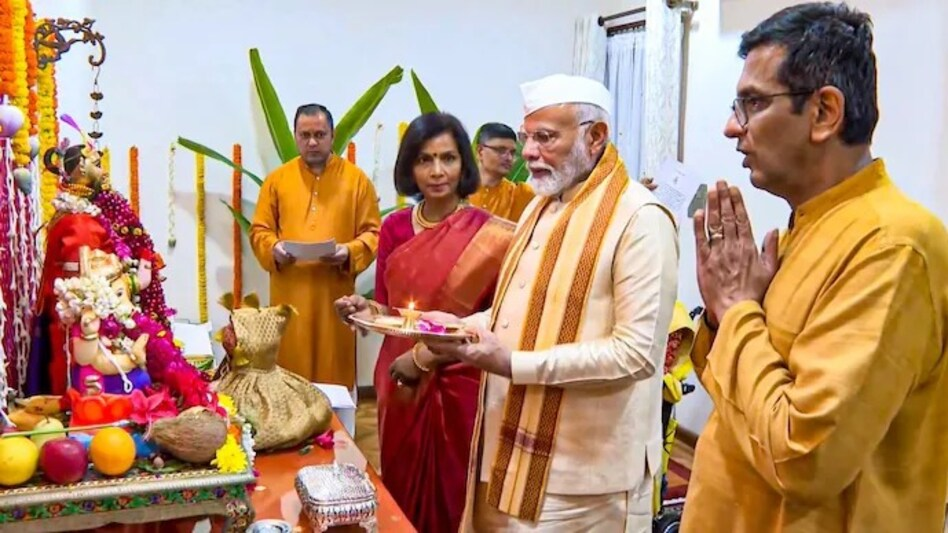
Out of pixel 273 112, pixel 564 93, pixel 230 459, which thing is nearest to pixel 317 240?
pixel 273 112

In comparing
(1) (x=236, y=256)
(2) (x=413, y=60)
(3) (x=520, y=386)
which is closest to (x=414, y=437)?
(3) (x=520, y=386)

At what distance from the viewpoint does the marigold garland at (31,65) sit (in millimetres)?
1856

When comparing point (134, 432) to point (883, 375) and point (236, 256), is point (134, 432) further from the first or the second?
point (236, 256)

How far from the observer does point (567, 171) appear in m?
1.83

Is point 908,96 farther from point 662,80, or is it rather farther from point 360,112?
point 360,112

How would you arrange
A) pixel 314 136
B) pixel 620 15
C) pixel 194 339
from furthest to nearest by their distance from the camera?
pixel 620 15, pixel 314 136, pixel 194 339

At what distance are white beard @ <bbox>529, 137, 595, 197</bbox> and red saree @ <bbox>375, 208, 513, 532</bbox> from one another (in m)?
0.48

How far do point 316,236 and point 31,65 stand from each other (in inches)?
94.1

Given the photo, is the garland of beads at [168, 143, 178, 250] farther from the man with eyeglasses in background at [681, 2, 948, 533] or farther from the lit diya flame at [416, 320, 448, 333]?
the man with eyeglasses in background at [681, 2, 948, 533]

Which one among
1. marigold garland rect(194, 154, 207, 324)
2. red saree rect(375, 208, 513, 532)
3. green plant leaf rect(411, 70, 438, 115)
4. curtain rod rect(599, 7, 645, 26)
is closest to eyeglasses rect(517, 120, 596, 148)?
red saree rect(375, 208, 513, 532)

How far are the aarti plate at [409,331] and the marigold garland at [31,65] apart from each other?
881 mm

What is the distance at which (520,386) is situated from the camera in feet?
5.81

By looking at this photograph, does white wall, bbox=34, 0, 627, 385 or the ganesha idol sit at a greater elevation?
white wall, bbox=34, 0, 627, 385

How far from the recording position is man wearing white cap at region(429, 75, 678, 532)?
168cm
